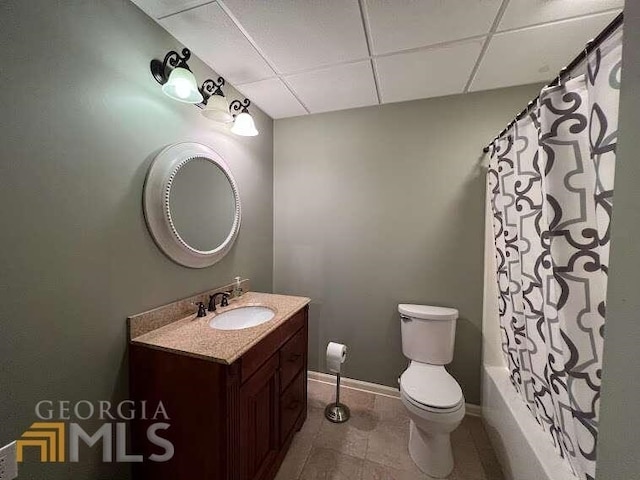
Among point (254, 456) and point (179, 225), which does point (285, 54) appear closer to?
point (179, 225)

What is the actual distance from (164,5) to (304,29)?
2.09 feet

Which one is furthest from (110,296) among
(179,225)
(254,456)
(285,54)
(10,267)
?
(285,54)

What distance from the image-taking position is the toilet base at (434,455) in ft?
4.36

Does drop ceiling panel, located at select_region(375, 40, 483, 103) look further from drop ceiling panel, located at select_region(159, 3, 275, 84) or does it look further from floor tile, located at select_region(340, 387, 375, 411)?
floor tile, located at select_region(340, 387, 375, 411)

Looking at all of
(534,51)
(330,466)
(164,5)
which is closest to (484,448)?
(330,466)

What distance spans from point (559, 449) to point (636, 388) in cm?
98

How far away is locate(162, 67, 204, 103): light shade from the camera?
1.09 metres

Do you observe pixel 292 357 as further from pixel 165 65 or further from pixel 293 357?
pixel 165 65

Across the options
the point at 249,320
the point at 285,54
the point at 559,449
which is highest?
the point at 285,54

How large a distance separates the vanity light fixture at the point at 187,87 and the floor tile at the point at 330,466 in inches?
78.9

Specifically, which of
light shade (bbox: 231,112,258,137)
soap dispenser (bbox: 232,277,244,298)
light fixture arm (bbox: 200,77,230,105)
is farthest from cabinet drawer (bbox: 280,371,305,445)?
light fixture arm (bbox: 200,77,230,105)

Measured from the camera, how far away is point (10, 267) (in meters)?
0.76

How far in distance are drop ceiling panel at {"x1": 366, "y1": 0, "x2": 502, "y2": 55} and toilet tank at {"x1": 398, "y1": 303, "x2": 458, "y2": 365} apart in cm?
163
